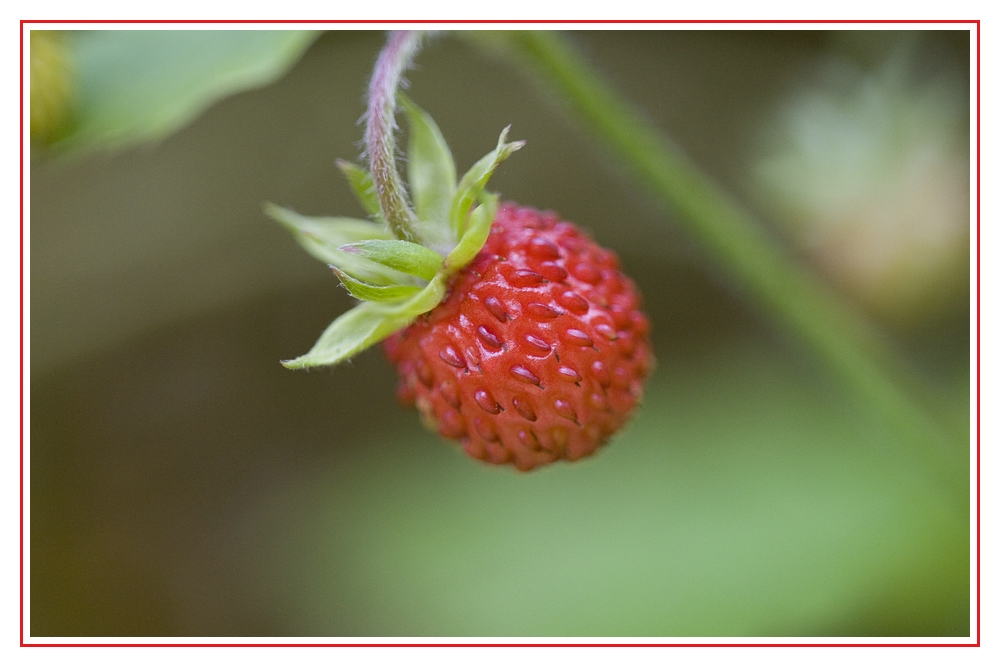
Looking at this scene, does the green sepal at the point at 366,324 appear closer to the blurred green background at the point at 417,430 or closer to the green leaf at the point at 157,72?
the green leaf at the point at 157,72

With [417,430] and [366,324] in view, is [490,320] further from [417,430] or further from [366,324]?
[417,430]

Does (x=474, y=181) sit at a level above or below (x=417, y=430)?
above

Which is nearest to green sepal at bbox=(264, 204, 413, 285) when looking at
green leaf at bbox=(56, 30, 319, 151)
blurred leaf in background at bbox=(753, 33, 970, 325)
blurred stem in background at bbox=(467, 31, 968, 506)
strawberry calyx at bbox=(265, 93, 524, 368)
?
strawberry calyx at bbox=(265, 93, 524, 368)

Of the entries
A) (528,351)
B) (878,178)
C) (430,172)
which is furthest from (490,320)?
(878,178)

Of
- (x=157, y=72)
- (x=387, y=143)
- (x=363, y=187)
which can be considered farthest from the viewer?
(x=157, y=72)

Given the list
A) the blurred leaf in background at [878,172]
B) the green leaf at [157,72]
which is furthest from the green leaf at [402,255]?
the blurred leaf in background at [878,172]

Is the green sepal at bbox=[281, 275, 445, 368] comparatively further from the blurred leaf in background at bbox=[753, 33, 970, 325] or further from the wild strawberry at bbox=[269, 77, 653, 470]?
the blurred leaf in background at bbox=[753, 33, 970, 325]
